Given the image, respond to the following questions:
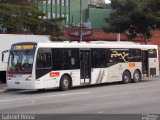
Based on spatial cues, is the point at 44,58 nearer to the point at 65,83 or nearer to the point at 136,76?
the point at 65,83

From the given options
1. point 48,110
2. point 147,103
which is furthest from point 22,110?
point 147,103

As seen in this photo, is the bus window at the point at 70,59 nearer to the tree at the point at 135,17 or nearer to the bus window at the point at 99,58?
the bus window at the point at 99,58

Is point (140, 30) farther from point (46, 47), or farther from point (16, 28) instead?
point (46, 47)

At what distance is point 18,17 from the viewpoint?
39750mm

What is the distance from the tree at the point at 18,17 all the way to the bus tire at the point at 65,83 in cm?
1367

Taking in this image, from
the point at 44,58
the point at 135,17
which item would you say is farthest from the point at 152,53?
the point at 44,58

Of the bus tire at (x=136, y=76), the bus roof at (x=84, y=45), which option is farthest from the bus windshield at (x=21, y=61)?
the bus tire at (x=136, y=76)

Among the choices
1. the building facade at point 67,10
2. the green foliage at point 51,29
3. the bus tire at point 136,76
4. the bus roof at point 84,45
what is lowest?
the bus tire at point 136,76

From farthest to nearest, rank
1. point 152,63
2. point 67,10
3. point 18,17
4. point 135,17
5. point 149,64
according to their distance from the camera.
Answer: point 67,10
point 135,17
point 18,17
point 152,63
point 149,64

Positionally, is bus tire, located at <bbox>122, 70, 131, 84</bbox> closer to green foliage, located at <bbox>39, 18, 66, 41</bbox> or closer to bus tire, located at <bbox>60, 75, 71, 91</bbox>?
bus tire, located at <bbox>60, 75, 71, 91</bbox>

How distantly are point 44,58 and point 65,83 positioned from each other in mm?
1993

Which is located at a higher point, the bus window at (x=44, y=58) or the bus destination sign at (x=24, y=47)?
the bus destination sign at (x=24, y=47)

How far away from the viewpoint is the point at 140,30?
145 ft

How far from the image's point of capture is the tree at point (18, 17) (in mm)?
38594
